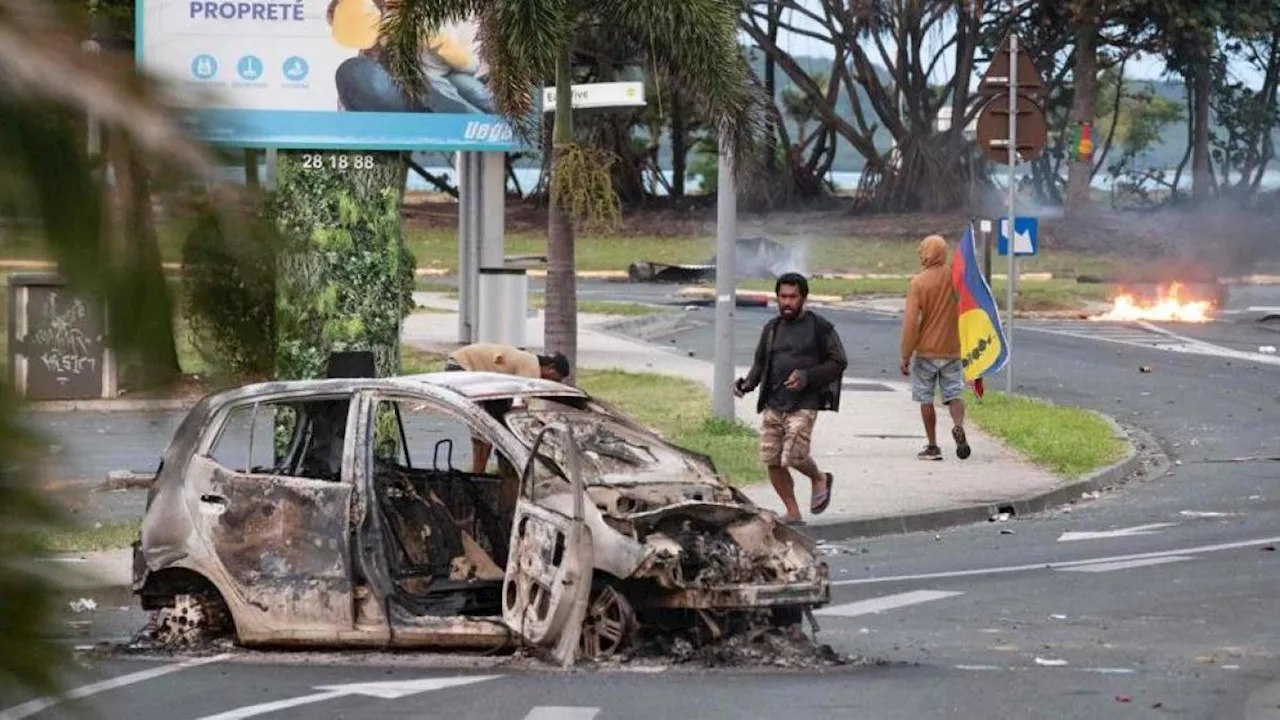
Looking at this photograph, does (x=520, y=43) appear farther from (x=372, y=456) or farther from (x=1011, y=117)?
(x=372, y=456)

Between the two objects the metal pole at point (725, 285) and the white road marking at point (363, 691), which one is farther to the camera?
the metal pole at point (725, 285)

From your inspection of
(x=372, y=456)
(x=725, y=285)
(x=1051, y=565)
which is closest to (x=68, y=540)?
(x=372, y=456)

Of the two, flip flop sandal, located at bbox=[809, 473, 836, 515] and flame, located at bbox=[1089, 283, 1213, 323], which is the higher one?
flame, located at bbox=[1089, 283, 1213, 323]

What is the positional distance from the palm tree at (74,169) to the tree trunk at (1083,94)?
178ft

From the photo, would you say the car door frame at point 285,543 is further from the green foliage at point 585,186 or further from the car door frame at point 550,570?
the green foliage at point 585,186

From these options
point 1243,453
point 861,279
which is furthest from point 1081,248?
point 1243,453

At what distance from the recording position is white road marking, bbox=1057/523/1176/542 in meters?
15.9

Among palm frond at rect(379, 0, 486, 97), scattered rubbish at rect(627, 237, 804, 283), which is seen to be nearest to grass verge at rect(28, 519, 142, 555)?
palm frond at rect(379, 0, 486, 97)

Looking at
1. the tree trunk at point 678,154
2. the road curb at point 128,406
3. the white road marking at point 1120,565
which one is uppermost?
Answer: the tree trunk at point 678,154

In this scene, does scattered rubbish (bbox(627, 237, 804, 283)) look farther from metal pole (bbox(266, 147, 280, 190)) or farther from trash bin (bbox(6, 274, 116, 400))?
trash bin (bbox(6, 274, 116, 400))

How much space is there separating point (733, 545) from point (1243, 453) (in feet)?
40.4

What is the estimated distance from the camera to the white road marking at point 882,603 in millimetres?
12291

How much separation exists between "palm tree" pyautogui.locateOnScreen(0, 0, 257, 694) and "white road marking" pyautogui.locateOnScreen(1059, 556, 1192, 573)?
1275 centimetres

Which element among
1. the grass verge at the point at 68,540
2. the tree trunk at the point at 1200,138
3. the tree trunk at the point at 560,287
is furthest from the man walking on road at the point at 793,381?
the tree trunk at the point at 1200,138
